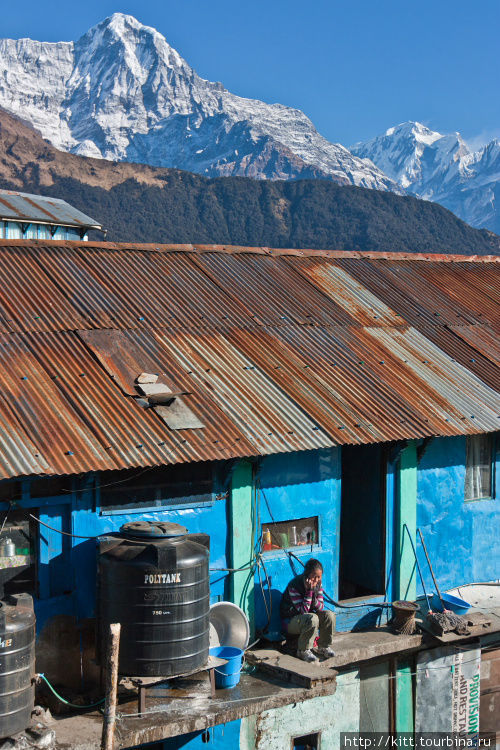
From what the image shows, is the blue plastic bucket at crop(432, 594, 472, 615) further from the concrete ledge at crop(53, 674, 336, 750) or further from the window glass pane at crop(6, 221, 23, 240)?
the window glass pane at crop(6, 221, 23, 240)

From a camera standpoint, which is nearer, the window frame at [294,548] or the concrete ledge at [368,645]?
the concrete ledge at [368,645]

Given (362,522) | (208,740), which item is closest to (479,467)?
(362,522)

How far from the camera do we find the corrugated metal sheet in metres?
32.3

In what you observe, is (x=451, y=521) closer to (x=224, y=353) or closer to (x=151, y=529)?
(x=224, y=353)

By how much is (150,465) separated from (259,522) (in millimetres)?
2217

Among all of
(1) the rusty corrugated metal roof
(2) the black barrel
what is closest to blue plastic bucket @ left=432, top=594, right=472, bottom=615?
(1) the rusty corrugated metal roof

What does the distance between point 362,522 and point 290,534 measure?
184cm

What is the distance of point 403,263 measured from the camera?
18.0m

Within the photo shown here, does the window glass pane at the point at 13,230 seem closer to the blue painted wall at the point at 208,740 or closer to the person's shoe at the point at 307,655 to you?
the person's shoe at the point at 307,655

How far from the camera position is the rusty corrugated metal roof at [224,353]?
9.94 m

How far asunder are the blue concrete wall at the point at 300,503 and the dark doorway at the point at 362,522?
0.88m

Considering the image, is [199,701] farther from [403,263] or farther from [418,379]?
[403,263]

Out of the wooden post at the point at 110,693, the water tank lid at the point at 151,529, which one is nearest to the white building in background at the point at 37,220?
the water tank lid at the point at 151,529

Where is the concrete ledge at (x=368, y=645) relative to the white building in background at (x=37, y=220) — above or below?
below
